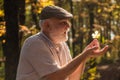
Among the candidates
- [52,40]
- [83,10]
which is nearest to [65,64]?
[52,40]

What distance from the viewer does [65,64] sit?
3352mm

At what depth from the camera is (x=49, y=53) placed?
3193 mm

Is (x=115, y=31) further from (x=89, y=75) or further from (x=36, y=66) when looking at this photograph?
(x=36, y=66)

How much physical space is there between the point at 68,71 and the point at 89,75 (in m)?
4.52

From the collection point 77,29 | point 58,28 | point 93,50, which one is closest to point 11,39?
point 58,28

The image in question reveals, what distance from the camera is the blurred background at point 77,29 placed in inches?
293

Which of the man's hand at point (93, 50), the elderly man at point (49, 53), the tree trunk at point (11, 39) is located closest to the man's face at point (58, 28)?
the elderly man at point (49, 53)

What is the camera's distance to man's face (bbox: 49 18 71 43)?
3246 millimetres

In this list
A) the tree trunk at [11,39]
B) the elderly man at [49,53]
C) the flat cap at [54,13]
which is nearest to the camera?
the elderly man at [49,53]

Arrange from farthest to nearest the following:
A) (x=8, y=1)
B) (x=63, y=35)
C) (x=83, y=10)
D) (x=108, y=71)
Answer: (x=83, y=10) < (x=108, y=71) < (x=8, y=1) < (x=63, y=35)

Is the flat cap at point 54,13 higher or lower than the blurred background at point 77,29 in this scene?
higher

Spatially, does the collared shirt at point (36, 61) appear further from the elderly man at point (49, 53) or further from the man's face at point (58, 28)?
the man's face at point (58, 28)

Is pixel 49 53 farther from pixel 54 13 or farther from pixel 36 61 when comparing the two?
pixel 54 13

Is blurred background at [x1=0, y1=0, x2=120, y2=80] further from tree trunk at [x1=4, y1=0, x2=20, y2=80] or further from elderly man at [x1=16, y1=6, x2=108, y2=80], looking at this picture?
elderly man at [x1=16, y1=6, x2=108, y2=80]
